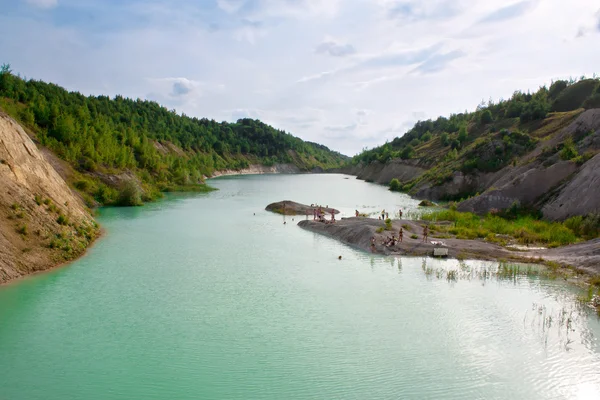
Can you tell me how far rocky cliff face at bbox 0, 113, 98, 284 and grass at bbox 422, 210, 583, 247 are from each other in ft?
101

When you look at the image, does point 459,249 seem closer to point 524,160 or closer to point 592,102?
point 524,160

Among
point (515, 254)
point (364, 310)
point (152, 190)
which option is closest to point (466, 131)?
point (152, 190)

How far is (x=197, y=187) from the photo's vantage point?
88.9 metres

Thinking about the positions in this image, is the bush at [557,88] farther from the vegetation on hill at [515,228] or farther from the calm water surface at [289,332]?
the calm water surface at [289,332]

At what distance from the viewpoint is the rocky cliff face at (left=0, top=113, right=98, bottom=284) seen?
2607 centimetres

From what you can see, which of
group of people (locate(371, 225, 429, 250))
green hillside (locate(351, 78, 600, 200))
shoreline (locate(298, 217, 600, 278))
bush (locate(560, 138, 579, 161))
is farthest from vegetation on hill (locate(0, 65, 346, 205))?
bush (locate(560, 138, 579, 161))

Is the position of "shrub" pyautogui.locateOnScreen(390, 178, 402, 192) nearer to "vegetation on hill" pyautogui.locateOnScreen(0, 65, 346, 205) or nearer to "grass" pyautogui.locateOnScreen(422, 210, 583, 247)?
"vegetation on hill" pyautogui.locateOnScreen(0, 65, 346, 205)

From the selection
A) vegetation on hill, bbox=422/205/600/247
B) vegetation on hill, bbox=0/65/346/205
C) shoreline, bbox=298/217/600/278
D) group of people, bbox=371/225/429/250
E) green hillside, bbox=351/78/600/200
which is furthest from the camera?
green hillside, bbox=351/78/600/200

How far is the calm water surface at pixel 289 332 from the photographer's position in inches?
624

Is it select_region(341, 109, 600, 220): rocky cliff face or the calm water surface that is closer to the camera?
the calm water surface

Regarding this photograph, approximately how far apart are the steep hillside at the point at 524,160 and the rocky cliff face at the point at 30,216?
131 ft

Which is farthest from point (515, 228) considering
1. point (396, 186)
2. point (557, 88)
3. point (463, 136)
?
point (557, 88)

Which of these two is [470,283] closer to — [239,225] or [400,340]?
[400,340]

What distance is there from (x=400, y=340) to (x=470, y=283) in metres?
10.2
